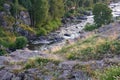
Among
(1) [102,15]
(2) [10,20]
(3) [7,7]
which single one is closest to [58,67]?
(1) [102,15]

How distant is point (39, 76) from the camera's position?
797 inches

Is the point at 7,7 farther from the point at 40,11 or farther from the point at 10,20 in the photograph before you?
the point at 40,11

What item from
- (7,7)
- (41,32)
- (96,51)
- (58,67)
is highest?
(96,51)

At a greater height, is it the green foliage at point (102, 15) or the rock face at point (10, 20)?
the green foliage at point (102, 15)

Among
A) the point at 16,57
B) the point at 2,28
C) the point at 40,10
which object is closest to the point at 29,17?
the point at 40,10

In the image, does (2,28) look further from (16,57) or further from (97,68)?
(97,68)

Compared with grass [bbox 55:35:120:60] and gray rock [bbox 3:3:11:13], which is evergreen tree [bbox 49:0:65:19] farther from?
grass [bbox 55:35:120:60]

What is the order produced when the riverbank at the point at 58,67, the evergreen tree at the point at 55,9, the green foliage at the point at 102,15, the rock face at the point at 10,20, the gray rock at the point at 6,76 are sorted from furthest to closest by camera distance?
1. the evergreen tree at the point at 55,9
2. the rock face at the point at 10,20
3. the green foliage at the point at 102,15
4. the gray rock at the point at 6,76
5. the riverbank at the point at 58,67

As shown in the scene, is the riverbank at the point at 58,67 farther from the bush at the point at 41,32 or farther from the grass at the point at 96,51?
the bush at the point at 41,32

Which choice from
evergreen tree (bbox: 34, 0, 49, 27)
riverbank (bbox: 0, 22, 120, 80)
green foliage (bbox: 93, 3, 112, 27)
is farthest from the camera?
evergreen tree (bbox: 34, 0, 49, 27)

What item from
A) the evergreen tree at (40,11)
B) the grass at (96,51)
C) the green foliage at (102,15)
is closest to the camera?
the grass at (96,51)

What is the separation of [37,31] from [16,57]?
240 feet

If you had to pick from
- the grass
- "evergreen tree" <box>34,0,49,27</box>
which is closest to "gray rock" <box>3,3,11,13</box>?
"evergreen tree" <box>34,0,49,27</box>

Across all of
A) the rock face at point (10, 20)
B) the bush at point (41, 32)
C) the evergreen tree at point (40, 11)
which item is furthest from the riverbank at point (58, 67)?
the evergreen tree at point (40, 11)
